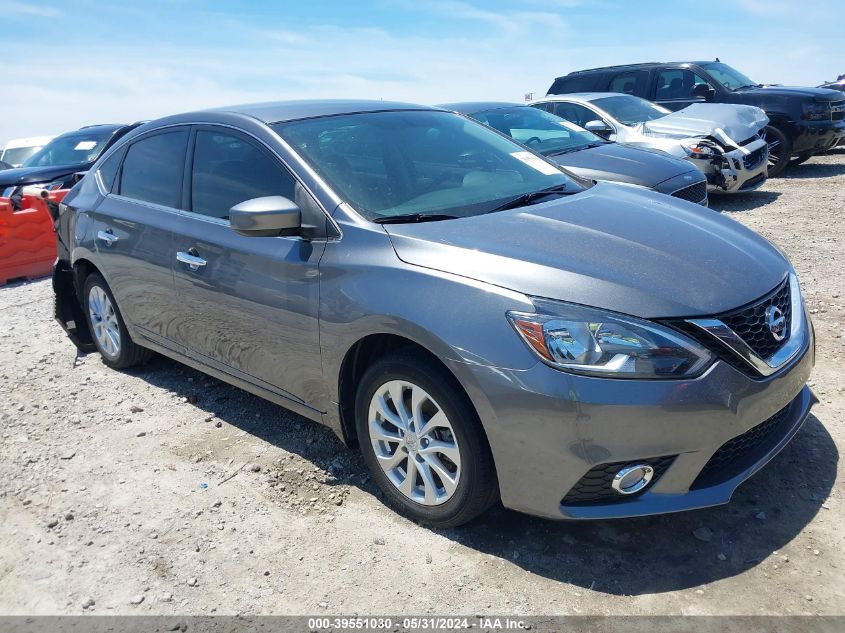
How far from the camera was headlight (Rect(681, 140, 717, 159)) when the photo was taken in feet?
29.6

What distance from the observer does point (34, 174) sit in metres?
9.77

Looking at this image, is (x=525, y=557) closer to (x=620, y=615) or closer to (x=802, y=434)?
(x=620, y=615)

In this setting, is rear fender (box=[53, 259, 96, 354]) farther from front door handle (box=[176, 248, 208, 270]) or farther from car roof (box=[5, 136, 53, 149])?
car roof (box=[5, 136, 53, 149])

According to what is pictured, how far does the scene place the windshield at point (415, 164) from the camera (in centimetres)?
341

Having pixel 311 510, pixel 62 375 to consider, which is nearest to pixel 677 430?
pixel 311 510

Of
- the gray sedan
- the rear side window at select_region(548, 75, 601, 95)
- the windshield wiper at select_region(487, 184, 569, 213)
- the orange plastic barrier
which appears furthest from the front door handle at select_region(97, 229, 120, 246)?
the rear side window at select_region(548, 75, 601, 95)

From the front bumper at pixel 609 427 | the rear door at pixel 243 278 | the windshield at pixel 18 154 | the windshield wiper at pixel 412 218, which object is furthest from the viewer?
the windshield at pixel 18 154

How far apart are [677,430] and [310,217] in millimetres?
1809

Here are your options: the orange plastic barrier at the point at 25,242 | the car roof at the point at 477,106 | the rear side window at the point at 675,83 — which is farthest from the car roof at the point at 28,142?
the rear side window at the point at 675,83

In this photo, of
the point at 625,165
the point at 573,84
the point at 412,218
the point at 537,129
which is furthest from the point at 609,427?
the point at 573,84

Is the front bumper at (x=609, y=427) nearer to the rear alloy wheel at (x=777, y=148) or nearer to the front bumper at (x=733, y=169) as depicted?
the front bumper at (x=733, y=169)

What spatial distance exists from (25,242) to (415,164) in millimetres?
6820

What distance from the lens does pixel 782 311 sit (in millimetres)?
2969

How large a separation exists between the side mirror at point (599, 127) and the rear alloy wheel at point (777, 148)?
2990 mm
